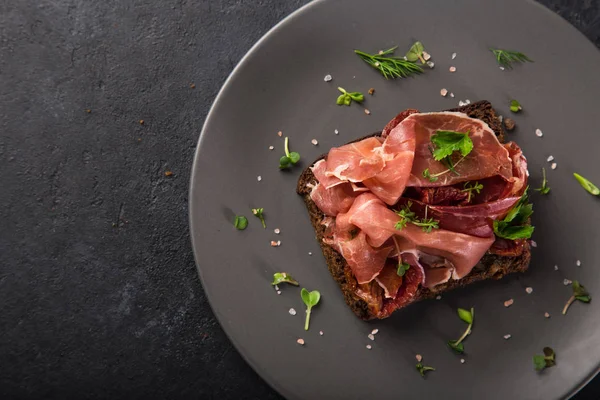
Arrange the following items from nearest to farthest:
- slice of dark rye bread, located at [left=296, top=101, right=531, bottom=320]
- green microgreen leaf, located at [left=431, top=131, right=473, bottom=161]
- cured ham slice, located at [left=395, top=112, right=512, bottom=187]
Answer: green microgreen leaf, located at [left=431, top=131, right=473, bottom=161]
cured ham slice, located at [left=395, top=112, right=512, bottom=187]
slice of dark rye bread, located at [left=296, top=101, right=531, bottom=320]

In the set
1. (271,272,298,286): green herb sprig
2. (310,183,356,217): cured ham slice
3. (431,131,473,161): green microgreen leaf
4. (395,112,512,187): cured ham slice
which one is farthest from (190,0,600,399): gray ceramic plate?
(431,131,473,161): green microgreen leaf

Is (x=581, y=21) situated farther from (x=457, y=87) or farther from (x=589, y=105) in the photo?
(x=457, y=87)

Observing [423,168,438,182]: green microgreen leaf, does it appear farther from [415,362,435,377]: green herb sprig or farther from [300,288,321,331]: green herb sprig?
[415,362,435,377]: green herb sprig

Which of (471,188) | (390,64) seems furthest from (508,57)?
(471,188)

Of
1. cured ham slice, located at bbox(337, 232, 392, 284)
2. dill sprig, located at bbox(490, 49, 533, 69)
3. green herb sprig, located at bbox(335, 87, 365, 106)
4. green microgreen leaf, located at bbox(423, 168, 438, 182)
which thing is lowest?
cured ham slice, located at bbox(337, 232, 392, 284)

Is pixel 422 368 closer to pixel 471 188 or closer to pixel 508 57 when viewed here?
pixel 471 188

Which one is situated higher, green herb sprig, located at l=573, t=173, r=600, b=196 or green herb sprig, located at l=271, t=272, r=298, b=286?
green herb sprig, located at l=573, t=173, r=600, b=196
